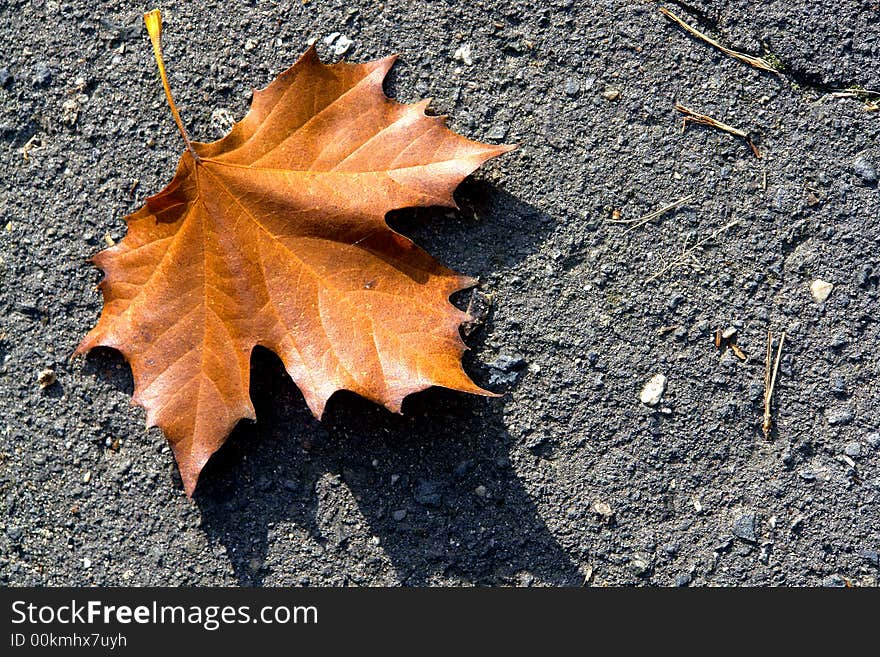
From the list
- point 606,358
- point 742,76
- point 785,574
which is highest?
point 742,76

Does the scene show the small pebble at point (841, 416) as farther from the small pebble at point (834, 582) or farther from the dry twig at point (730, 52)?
the dry twig at point (730, 52)

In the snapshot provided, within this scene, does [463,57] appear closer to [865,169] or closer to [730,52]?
[730,52]

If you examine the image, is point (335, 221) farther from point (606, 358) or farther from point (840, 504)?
point (840, 504)

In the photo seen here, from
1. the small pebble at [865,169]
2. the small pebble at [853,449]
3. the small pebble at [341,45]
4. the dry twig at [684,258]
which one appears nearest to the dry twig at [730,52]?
the small pebble at [865,169]

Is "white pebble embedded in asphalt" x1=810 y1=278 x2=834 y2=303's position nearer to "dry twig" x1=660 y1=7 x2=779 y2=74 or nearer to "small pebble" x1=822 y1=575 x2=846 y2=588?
"dry twig" x1=660 y1=7 x2=779 y2=74

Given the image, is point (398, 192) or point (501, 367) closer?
point (398, 192)

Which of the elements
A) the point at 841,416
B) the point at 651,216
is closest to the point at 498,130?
the point at 651,216

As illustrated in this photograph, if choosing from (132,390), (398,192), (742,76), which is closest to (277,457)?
(132,390)

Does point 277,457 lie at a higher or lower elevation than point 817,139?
lower
